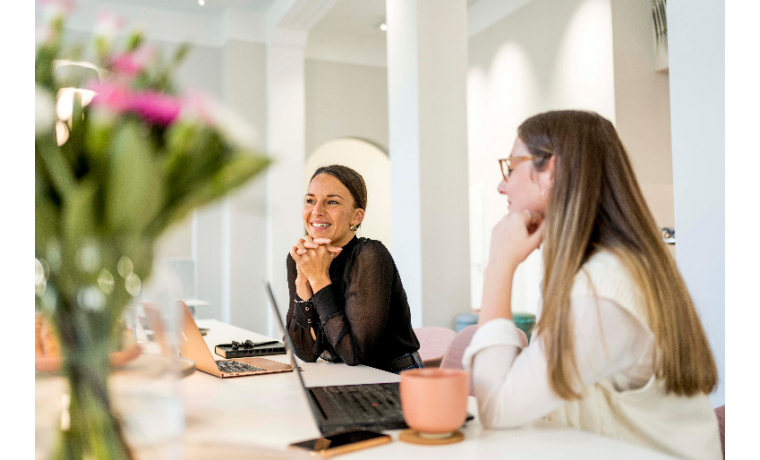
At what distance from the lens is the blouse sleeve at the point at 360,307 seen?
5.73 ft

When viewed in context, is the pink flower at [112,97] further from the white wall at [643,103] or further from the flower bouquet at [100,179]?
the white wall at [643,103]

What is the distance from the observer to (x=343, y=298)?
1.93m

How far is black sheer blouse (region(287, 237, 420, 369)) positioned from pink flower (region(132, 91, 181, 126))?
1289mm

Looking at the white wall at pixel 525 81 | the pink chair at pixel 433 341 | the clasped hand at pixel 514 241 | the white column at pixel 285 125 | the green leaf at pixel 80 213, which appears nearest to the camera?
the green leaf at pixel 80 213

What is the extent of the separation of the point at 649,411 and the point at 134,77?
38.7 inches

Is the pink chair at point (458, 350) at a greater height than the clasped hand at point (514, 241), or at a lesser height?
lesser

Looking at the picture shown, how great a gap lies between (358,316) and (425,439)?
858 mm

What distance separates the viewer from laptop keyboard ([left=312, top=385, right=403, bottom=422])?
1.03 m

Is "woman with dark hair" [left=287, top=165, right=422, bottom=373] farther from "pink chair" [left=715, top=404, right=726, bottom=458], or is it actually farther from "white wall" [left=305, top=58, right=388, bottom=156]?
"white wall" [left=305, top=58, right=388, bottom=156]

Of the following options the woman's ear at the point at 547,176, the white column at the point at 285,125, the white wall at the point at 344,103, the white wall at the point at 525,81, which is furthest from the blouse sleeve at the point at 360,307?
the white wall at the point at 344,103

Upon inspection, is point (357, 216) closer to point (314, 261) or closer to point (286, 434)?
point (314, 261)

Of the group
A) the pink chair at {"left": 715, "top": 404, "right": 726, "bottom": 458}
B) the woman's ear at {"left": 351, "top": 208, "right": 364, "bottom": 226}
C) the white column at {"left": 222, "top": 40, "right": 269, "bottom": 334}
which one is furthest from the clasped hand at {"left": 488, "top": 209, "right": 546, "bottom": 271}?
the white column at {"left": 222, "top": 40, "right": 269, "bottom": 334}

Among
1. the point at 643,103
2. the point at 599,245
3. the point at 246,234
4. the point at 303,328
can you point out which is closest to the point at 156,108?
the point at 599,245

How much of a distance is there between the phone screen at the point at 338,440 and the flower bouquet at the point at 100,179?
0.43 m
